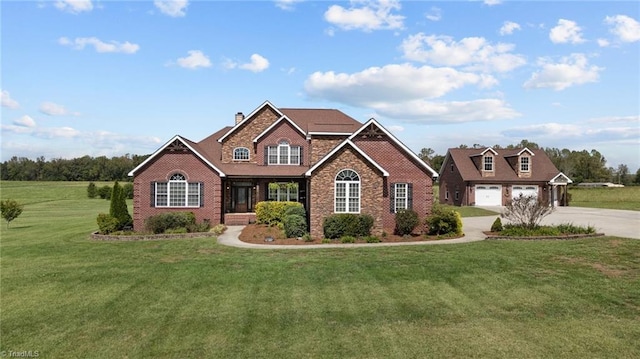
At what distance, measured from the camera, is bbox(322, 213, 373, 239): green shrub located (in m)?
19.8

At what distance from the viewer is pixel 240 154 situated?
29641mm

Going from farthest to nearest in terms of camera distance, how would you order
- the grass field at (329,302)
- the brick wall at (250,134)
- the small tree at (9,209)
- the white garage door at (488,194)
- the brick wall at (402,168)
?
the white garage door at (488,194) < the brick wall at (250,134) < the small tree at (9,209) < the brick wall at (402,168) < the grass field at (329,302)

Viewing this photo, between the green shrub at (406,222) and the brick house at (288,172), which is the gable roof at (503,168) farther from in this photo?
the green shrub at (406,222)

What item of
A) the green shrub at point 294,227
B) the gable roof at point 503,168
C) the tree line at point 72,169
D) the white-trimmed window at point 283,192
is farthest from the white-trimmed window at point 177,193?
the tree line at point 72,169

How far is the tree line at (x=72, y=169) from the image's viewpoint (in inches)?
4390

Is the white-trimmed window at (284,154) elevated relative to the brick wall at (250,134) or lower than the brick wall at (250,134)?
lower

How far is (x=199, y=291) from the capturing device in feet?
39.6

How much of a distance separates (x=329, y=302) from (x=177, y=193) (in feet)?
53.6

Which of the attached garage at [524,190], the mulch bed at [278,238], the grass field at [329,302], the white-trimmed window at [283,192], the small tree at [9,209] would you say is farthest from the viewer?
the attached garage at [524,190]

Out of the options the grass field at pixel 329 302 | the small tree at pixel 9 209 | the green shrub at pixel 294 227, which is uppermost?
the small tree at pixel 9 209

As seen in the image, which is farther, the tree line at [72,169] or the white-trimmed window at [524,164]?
the tree line at [72,169]

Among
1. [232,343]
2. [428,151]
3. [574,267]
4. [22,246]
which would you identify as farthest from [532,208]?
[428,151]

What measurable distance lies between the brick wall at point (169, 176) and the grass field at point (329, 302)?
6526 mm

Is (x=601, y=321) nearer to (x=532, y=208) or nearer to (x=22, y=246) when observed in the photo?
(x=532, y=208)
